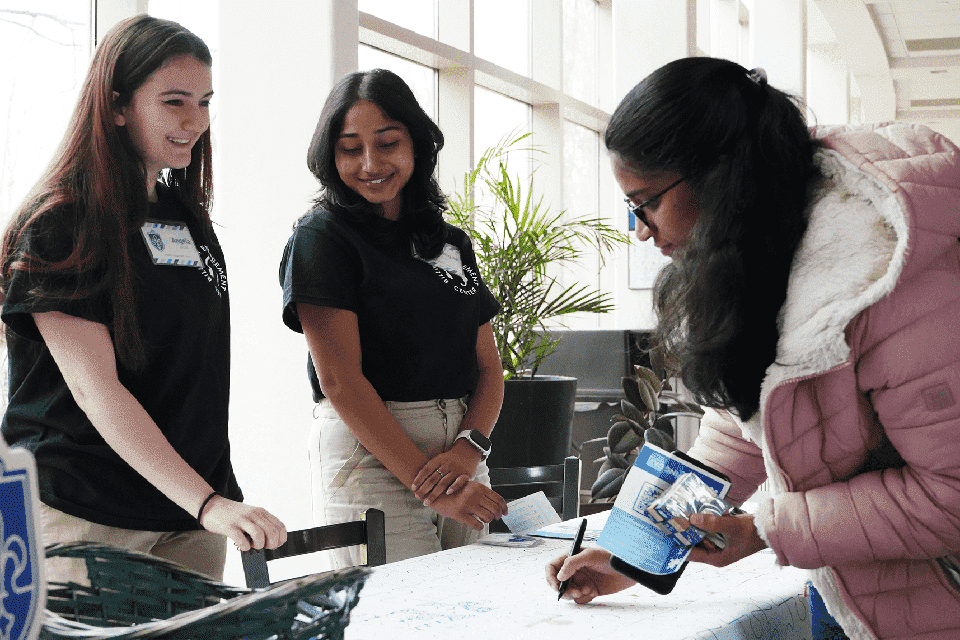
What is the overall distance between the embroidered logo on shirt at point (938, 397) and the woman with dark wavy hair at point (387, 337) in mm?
973

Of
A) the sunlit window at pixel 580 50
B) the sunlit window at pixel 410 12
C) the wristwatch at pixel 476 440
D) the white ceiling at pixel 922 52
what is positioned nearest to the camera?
the wristwatch at pixel 476 440

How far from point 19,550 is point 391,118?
161cm

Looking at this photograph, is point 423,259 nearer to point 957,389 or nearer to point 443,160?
point 957,389

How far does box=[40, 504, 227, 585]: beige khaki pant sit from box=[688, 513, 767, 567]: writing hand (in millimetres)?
677

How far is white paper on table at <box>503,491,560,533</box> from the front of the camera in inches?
70.8

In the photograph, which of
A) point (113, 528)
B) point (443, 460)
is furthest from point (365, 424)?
point (113, 528)

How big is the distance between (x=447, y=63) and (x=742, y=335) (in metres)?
3.27

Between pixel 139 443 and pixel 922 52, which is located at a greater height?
pixel 922 52

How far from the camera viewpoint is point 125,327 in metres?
1.33

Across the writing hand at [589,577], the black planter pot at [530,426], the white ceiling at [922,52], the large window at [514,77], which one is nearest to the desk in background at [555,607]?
the writing hand at [589,577]

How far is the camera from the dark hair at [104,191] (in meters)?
1.32

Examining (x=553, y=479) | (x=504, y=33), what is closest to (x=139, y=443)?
(x=553, y=479)

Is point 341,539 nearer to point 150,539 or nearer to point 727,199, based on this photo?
point 150,539

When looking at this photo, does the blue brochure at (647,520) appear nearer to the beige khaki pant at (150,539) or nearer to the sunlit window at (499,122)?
the beige khaki pant at (150,539)
